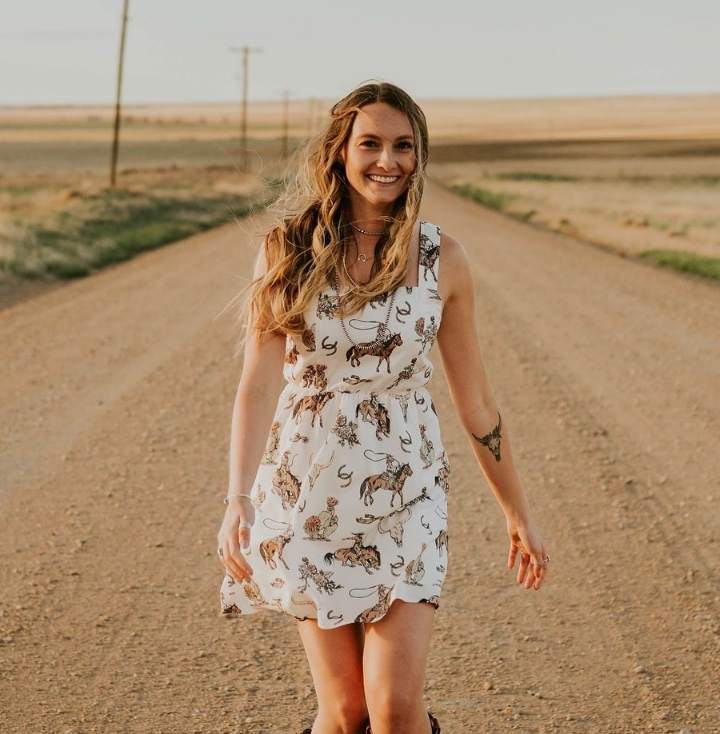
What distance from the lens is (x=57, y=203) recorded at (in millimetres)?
33594

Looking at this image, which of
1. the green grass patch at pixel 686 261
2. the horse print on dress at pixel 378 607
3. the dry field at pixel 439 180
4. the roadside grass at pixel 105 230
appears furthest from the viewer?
the dry field at pixel 439 180

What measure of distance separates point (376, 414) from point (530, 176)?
193 feet

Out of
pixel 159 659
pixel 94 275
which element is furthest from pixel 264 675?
pixel 94 275

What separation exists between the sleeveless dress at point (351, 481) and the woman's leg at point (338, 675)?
55 mm

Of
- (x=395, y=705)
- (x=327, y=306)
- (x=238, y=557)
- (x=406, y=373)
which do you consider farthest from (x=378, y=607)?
(x=327, y=306)

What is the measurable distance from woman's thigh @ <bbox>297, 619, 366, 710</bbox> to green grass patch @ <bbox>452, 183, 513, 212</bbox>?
113 ft

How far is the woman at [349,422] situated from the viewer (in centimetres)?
294

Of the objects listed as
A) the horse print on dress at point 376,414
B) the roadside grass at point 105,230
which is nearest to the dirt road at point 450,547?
the horse print on dress at point 376,414

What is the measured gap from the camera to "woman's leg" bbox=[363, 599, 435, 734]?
2.77 meters

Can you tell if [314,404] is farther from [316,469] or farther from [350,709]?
[350,709]

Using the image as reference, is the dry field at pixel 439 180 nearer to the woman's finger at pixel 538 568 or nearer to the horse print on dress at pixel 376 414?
the horse print on dress at pixel 376 414

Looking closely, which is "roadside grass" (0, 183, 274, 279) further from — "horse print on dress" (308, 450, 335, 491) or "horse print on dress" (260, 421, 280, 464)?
"horse print on dress" (308, 450, 335, 491)

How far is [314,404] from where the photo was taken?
119 inches

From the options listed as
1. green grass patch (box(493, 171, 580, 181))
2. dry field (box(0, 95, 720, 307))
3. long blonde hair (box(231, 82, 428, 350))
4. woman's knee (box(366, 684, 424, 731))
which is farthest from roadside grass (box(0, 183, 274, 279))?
green grass patch (box(493, 171, 580, 181))
